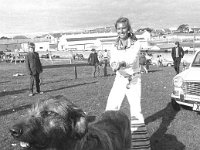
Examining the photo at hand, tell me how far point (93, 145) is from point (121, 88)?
204 centimetres

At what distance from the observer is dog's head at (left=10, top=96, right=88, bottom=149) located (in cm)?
330

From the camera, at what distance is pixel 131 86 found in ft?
18.7

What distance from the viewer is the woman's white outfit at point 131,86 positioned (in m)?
5.53

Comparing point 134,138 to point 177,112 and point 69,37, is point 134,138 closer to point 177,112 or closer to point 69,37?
point 177,112

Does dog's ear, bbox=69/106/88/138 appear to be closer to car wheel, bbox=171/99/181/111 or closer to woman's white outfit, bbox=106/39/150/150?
woman's white outfit, bbox=106/39/150/150

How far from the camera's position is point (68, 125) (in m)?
3.56

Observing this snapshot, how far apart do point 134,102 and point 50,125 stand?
2.57 meters

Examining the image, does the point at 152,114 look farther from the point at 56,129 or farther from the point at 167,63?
the point at 167,63

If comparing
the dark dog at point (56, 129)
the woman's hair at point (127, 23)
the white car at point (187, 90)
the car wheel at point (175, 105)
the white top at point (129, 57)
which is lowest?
the car wheel at point (175, 105)

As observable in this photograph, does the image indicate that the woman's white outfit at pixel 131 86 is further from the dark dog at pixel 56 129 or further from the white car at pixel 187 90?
the white car at pixel 187 90

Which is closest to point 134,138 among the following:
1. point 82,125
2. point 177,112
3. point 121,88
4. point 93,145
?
point 121,88

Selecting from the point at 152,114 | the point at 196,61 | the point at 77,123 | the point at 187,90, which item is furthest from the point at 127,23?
the point at 196,61

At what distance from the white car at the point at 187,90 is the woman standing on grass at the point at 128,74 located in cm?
385

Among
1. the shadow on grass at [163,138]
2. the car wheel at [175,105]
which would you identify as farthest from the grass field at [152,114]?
the car wheel at [175,105]
